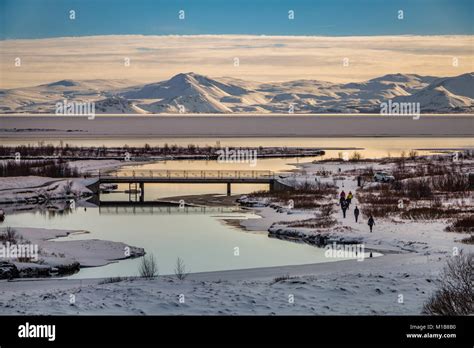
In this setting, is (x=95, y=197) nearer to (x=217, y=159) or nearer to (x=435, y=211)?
(x=435, y=211)

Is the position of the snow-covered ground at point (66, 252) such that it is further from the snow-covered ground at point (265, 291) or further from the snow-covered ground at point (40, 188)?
the snow-covered ground at point (40, 188)

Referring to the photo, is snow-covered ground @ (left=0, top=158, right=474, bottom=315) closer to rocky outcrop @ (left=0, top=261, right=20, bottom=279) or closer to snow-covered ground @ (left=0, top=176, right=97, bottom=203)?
rocky outcrop @ (left=0, top=261, right=20, bottom=279)

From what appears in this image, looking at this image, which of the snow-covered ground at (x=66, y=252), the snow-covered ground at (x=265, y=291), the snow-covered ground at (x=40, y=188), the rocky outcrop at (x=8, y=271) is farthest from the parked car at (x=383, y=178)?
the rocky outcrop at (x=8, y=271)

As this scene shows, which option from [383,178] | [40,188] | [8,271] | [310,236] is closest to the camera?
[8,271]

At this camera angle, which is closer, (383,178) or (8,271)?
(8,271)

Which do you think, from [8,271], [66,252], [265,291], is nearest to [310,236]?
[66,252]

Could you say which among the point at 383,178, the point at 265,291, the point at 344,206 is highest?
the point at 383,178

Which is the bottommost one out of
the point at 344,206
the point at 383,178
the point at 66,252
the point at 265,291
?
the point at 66,252

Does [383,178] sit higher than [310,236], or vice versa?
[383,178]

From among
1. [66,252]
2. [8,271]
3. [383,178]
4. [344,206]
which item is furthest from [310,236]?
[383,178]

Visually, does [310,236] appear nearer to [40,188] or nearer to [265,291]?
[265,291]

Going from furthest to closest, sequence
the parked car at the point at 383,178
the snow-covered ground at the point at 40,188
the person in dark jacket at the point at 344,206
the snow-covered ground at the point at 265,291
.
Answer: the parked car at the point at 383,178, the snow-covered ground at the point at 40,188, the person in dark jacket at the point at 344,206, the snow-covered ground at the point at 265,291

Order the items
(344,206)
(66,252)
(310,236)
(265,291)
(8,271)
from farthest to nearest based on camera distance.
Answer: (344,206) < (310,236) < (66,252) < (8,271) < (265,291)
